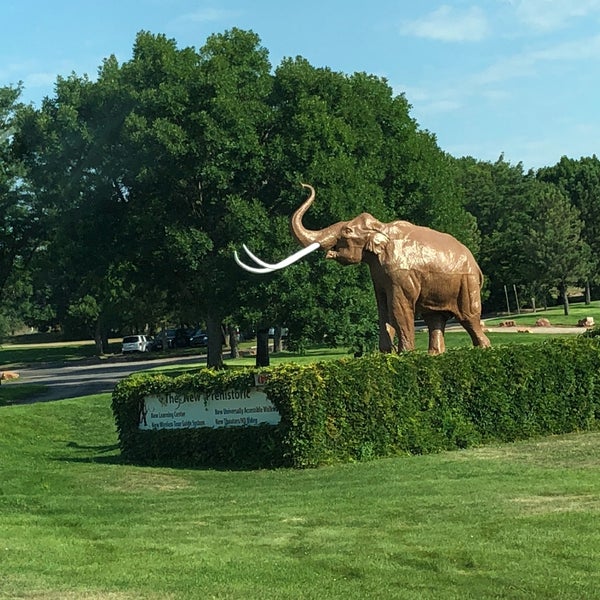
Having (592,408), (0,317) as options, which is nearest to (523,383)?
(592,408)

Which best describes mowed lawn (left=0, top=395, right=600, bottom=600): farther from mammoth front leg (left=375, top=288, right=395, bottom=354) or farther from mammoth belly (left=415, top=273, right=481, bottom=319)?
mammoth belly (left=415, top=273, right=481, bottom=319)

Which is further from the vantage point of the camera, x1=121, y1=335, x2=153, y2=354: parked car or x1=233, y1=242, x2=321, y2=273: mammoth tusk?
x1=121, y1=335, x2=153, y2=354: parked car

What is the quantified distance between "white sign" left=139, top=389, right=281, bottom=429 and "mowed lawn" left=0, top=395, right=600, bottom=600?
2.78 ft

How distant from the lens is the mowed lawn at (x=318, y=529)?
6254mm

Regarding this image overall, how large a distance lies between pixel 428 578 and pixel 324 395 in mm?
6136

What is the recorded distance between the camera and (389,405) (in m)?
12.8

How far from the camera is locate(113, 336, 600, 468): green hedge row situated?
12.4m

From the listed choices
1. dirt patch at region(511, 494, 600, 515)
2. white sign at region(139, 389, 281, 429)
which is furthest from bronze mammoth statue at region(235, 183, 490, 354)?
dirt patch at region(511, 494, 600, 515)

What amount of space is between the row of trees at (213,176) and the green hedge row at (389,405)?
11619 millimetres

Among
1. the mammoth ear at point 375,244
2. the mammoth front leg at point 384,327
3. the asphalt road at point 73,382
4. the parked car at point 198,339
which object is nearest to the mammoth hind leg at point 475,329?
the mammoth front leg at point 384,327

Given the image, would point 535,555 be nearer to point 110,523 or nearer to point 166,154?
point 110,523

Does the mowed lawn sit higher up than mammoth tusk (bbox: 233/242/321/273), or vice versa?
mammoth tusk (bbox: 233/242/321/273)

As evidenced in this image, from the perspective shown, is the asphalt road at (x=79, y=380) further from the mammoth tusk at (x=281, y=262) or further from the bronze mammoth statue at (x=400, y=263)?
the bronze mammoth statue at (x=400, y=263)

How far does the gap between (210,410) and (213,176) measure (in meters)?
14.4
